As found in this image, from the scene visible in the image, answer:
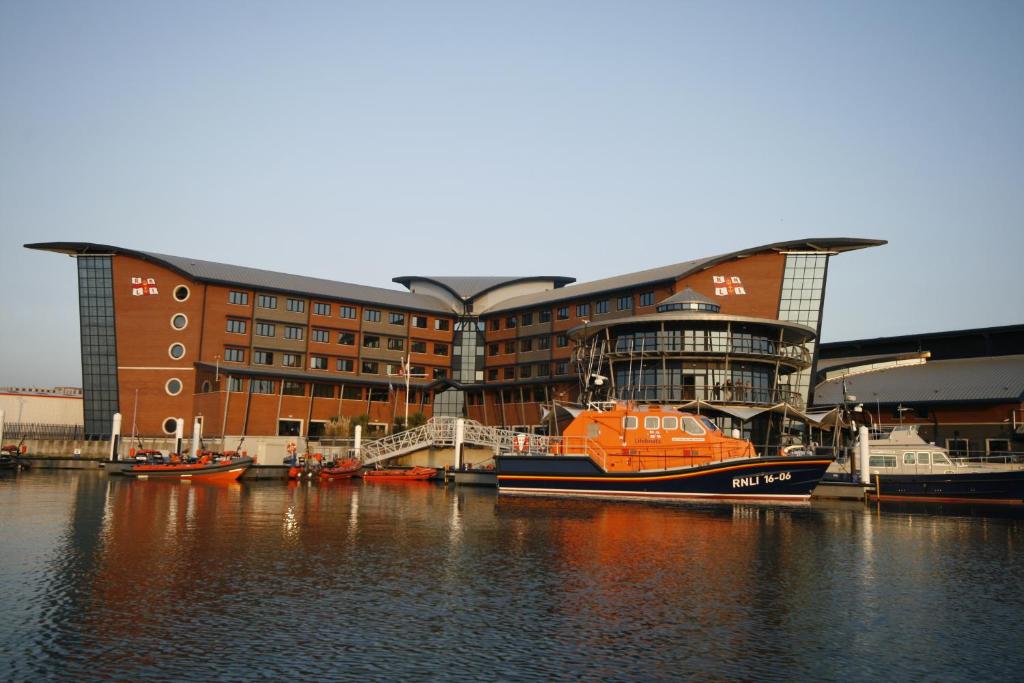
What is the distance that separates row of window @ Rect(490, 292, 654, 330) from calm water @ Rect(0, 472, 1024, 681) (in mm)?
46283

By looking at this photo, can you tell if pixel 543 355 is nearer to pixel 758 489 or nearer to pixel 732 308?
A: pixel 732 308

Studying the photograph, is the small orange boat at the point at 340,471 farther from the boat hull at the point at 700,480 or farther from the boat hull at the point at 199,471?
the boat hull at the point at 700,480

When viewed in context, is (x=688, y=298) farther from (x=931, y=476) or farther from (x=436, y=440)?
(x=436, y=440)

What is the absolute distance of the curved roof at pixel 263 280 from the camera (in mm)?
88875

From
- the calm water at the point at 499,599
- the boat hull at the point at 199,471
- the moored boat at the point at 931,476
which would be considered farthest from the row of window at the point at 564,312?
the calm water at the point at 499,599

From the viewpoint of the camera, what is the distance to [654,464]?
157ft

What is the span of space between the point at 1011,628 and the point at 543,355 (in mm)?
74510

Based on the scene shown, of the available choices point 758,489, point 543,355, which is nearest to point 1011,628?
point 758,489

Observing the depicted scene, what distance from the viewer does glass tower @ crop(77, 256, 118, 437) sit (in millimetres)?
90375

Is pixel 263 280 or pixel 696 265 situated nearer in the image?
pixel 696 265

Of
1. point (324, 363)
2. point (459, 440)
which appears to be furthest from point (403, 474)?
point (324, 363)

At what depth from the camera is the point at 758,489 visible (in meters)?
46.1

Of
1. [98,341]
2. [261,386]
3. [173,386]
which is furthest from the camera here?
[98,341]

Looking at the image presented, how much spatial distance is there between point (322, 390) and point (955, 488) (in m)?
63.4
